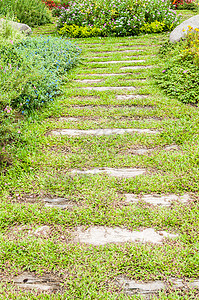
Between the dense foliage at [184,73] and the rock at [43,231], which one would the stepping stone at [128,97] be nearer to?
the dense foliage at [184,73]

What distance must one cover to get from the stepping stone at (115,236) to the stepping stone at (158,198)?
0.36 meters

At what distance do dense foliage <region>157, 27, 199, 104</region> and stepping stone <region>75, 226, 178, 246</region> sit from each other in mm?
2767

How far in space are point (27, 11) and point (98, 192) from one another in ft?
34.7

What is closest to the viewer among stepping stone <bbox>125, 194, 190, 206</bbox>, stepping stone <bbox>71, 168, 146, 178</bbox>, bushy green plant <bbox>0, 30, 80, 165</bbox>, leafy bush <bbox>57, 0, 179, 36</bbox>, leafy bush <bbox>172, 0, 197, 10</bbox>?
stepping stone <bbox>125, 194, 190, 206</bbox>

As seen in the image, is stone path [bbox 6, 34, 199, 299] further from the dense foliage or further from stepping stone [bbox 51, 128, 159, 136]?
the dense foliage

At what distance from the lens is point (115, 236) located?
7.73 feet

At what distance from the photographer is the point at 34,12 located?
10961 millimetres

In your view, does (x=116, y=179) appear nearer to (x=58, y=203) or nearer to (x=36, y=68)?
(x=58, y=203)

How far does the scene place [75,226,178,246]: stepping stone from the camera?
7.59ft

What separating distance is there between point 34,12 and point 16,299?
11624 millimetres

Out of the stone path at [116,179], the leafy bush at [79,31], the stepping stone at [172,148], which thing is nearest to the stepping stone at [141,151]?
the stone path at [116,179]

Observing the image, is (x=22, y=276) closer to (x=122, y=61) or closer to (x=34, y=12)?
(x=122, y=61)

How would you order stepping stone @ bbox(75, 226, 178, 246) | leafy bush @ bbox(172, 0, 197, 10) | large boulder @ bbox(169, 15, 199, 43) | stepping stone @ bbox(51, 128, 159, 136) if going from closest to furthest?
stepping stone @ bbox(75, 226, 178, 246) < stepping stone @ bbox(51, 128, 159, 136) < large boulder @ bbox(169, 15, 199, 43) < leafy bush @ bbox(172, 0, 197, 10)

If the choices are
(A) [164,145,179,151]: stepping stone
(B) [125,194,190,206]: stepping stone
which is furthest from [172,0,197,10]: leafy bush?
(B) [125,194,190,206]: stepping stone
